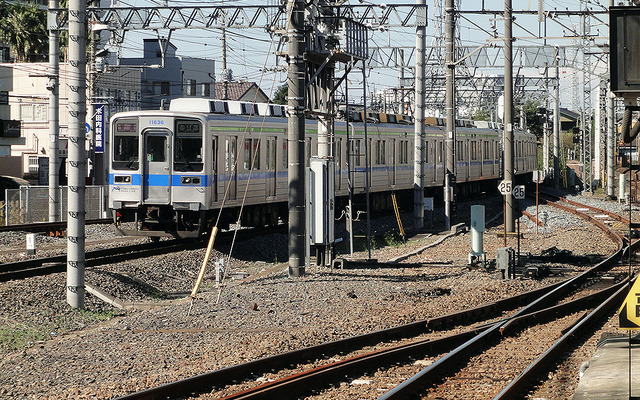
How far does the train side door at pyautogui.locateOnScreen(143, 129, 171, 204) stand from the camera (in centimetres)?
1948

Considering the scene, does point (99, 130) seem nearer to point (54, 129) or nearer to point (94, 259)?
point (54, 129)

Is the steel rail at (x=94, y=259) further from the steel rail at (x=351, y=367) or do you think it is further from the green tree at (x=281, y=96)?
the green tree at (x=281, y=96)

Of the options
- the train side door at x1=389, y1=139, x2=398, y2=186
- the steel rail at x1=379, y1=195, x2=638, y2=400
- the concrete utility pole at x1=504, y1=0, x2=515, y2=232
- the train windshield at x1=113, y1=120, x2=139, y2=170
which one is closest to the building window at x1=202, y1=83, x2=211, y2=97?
the train side door at x1=389, y1=139, x2=398, y2=186

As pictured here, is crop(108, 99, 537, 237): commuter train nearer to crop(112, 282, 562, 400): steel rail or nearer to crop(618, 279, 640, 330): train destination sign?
crop(112, 282, 562, 400): steel rail

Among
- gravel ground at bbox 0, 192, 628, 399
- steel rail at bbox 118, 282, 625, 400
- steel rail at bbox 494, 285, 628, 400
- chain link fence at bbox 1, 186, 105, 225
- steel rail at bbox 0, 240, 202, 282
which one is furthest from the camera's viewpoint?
chain link fence at bbox 1, 186, 105, 225

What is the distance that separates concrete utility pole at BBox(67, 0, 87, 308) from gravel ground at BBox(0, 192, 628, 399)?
0.48 meters

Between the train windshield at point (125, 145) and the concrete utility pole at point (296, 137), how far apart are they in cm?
497

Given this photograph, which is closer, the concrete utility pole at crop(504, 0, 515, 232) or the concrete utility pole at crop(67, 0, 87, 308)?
the concrete utility pole at crop(67, 0, 87, 308)

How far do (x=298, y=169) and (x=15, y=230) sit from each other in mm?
9689

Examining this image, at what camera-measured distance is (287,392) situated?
25.6 ft

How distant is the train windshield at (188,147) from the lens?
19.4 m

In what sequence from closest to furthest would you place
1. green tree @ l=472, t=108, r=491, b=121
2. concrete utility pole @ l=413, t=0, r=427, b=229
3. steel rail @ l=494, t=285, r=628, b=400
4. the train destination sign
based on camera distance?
the train destination sign
steel rail @ l=494, t=285, r=628, b=400
concrete utility pole @ l=413, t=0, r=427, b=229
green tree @ l=472, t=108, r=491, b=121

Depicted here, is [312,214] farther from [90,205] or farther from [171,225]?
[90,205]

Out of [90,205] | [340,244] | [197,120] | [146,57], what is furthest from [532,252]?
[146,57]
